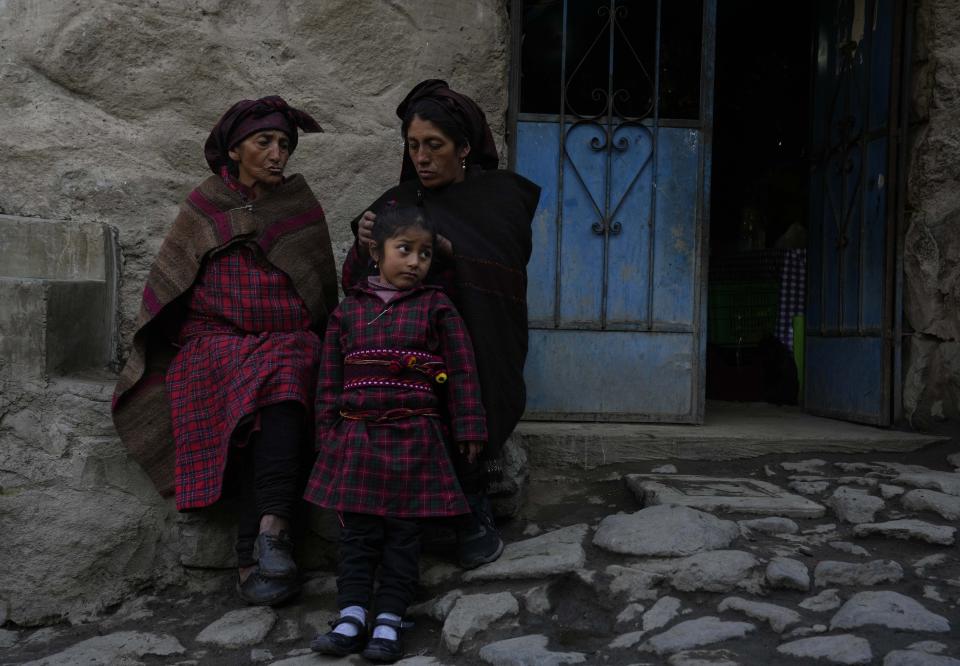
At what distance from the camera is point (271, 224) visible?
311cm

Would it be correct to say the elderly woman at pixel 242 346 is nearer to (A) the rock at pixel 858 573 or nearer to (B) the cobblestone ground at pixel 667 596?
(B) the cobblestone ground at pixel 667 596

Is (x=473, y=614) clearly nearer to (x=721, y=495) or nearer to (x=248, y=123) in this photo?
(x=721, y=495)

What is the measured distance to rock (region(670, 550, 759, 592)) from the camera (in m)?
2.59

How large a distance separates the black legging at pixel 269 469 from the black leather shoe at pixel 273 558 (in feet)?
0.24

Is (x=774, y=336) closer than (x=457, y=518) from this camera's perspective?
No

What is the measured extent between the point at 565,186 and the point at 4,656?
8.41 feet

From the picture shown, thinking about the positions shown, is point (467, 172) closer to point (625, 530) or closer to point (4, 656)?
point (625, 530)

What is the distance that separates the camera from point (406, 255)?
2734 mm

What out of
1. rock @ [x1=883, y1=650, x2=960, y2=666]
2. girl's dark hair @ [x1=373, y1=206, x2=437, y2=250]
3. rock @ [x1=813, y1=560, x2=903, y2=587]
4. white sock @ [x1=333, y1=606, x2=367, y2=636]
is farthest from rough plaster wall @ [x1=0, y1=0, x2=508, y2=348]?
rock @ [x1=883, y1=650, x2=960, y2=666]

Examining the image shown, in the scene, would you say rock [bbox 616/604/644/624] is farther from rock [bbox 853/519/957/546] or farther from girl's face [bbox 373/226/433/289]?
girl's face [bbox 373/226/433/289]

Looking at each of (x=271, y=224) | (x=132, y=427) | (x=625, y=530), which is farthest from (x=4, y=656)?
(x=625, y=530)

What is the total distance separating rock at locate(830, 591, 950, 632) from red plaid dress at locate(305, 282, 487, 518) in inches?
39.5

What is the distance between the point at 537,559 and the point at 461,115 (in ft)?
4.49

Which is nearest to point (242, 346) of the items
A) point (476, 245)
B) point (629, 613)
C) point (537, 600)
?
point (476, 245)
